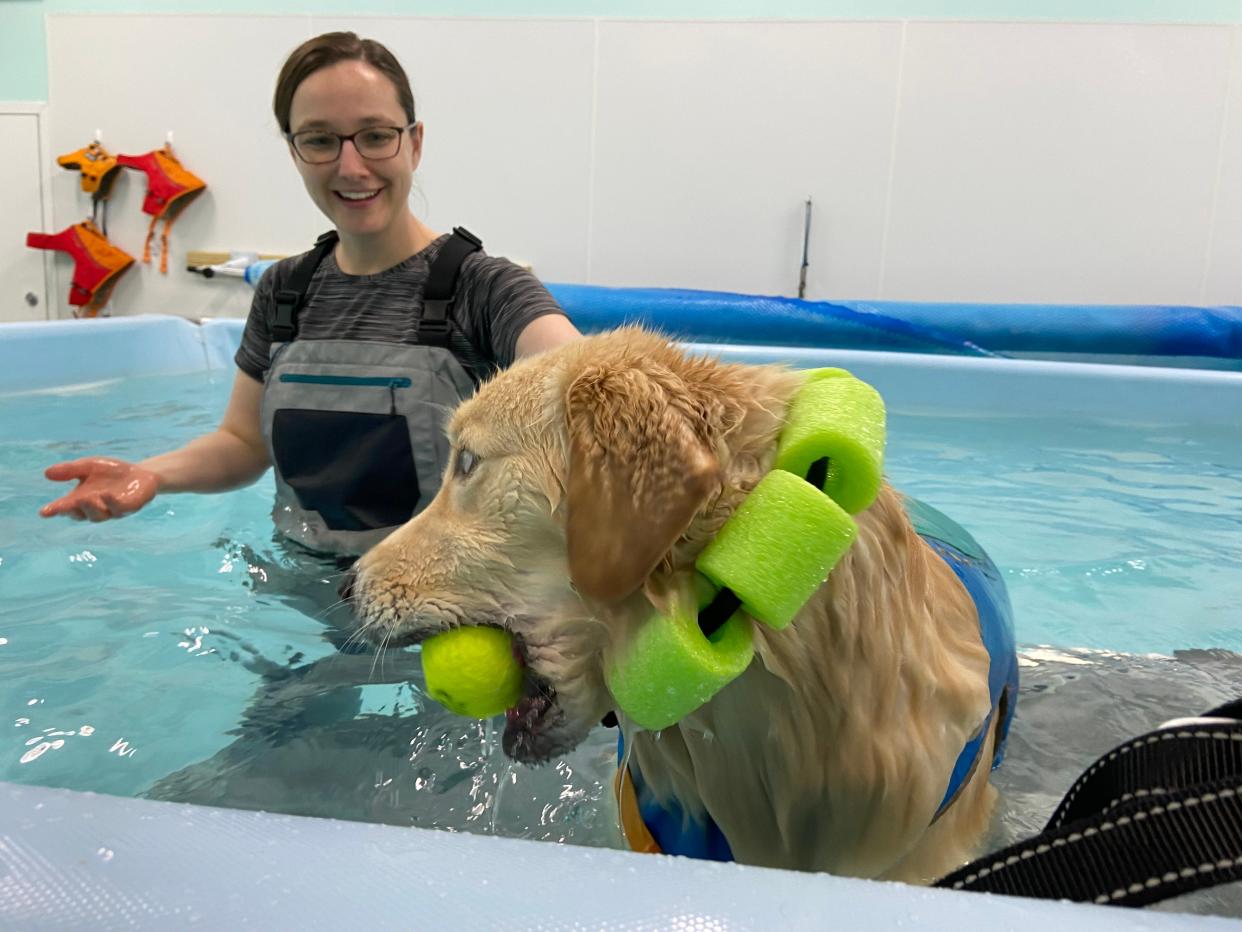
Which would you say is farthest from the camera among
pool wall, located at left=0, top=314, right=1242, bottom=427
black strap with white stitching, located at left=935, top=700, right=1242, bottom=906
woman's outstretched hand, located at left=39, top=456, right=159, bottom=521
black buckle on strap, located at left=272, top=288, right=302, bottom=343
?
pool wall, located at left=0, top=314, right=1242, bottom=427

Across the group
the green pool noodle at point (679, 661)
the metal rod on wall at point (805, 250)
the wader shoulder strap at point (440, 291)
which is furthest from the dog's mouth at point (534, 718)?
the metal rod on wall at point (805, 250)

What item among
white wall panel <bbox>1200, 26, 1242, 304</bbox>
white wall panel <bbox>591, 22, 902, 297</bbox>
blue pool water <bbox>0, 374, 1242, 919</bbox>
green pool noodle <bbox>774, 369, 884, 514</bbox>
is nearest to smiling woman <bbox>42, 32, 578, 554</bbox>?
blue pool water <bbox>0, 374, 1242, 919</bbox>

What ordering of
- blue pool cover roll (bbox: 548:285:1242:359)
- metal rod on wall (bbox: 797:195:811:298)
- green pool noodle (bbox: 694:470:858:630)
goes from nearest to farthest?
1. green pool noodle (bbox: 694:470:858:630)
2. blue pool cover roll (bbox: 548:285:1242:359)
3. metal rod on wall (bbox: 797:195:811:298)

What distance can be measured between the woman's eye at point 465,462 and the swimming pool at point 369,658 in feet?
2.14

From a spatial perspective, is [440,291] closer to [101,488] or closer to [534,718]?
[101,488]

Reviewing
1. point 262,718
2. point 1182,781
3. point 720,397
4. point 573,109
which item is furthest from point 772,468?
point 573,109

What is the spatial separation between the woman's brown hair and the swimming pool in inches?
47.7

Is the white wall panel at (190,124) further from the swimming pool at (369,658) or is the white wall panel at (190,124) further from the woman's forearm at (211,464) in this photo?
the woman's forearm at (211,464)

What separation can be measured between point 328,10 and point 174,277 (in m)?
2.74

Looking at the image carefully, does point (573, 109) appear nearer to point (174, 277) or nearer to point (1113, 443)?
point (174, 277)

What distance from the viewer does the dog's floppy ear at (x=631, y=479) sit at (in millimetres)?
1109

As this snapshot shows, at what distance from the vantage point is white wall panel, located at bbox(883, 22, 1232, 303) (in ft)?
23.9

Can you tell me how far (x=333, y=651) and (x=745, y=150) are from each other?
252 inches

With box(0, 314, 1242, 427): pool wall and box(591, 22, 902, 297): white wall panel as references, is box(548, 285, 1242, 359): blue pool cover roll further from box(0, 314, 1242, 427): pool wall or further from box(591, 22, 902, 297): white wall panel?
box(591, 22, 902, 297): white wall panel
